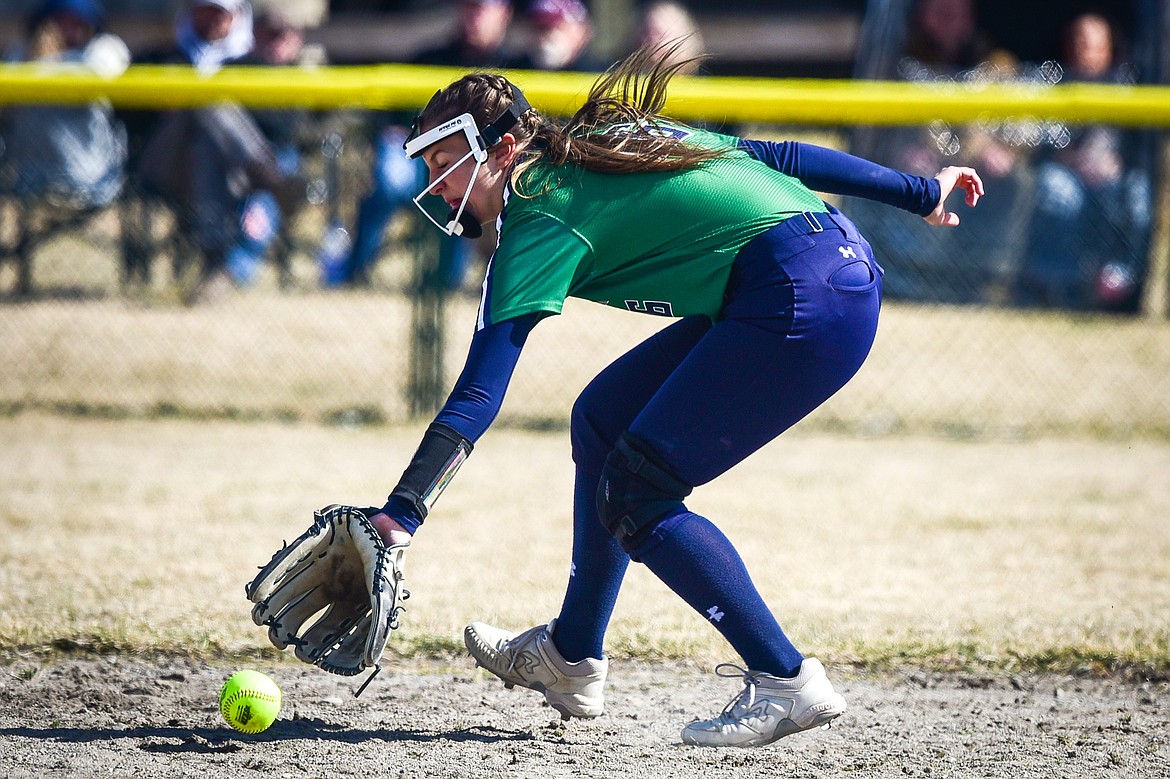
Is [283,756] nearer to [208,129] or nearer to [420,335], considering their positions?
[420,335]

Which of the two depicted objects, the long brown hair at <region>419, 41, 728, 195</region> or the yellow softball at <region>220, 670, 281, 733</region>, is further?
the yellow softball at <region>220, 670, 281, 733</region>

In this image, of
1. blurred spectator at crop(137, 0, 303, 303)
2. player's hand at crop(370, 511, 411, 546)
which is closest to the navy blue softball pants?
player's hand at crop(370, 511, 411, 546)

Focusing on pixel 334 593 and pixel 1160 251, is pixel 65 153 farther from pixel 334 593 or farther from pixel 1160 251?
pixel 1160 251

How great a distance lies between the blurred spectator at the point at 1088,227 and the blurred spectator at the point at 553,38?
9.85 feet

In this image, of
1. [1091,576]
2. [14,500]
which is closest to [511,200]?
[1091,576]

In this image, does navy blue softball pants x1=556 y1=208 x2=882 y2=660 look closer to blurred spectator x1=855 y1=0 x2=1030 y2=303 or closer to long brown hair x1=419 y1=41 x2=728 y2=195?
long brown hair x1=419 y1=41 x2=728 y2=195

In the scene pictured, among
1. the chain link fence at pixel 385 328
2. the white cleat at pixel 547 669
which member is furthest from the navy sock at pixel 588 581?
the chain link fence at pixel 385 328

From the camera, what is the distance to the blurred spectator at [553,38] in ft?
29.5

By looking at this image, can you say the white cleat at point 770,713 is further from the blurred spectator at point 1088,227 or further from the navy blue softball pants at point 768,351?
the blurred spectator at point 1088,227

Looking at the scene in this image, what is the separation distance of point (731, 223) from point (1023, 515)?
3.47 meters

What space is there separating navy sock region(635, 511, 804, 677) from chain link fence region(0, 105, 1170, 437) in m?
4.50

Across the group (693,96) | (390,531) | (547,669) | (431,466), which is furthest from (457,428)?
(693,96)

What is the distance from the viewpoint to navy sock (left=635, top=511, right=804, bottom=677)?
3.17 meters

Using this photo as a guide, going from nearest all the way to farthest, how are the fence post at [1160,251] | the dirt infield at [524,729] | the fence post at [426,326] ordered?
the dirt infield at [524,729]
the fence post at [426,326]
the fence post at [1160,251]
